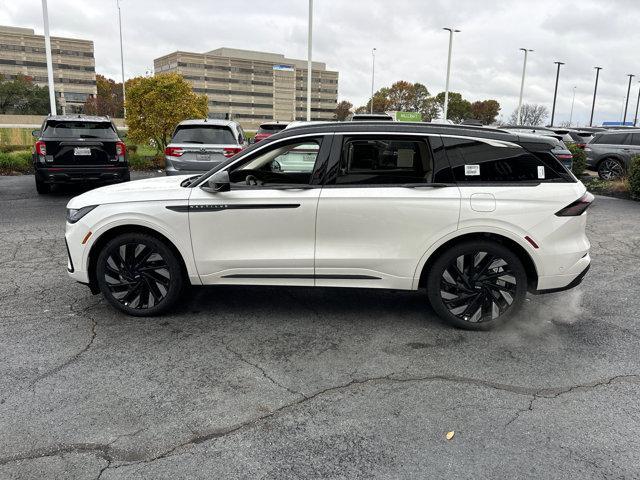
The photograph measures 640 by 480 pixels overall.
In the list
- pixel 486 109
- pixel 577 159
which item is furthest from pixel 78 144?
pixel 486 109

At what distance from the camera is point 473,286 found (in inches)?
169

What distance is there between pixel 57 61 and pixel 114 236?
128398 mm

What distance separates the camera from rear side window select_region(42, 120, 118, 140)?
416 inches

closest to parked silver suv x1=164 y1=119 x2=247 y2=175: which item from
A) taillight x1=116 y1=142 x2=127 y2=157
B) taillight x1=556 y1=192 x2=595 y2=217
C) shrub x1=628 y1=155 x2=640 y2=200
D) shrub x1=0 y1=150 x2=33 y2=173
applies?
taillight x1=116 y1=142 x2=127 y2=157

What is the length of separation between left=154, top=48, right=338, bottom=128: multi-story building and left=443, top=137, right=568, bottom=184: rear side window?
115762 mm

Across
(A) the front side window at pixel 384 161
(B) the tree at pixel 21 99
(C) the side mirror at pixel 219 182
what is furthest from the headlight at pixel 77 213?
(B) the tree at pixel 21 99

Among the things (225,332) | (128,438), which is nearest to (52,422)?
(128,438)

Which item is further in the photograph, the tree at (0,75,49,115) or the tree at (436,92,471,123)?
the tree at (436,92,471,123)

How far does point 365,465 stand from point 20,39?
435 feet

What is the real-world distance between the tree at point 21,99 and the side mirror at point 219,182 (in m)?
88.7

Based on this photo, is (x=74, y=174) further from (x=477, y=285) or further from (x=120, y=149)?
(x=477, y=285)

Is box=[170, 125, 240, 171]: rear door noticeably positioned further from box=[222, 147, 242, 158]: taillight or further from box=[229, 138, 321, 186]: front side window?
box=[229, 138, 321, 186]: front side window

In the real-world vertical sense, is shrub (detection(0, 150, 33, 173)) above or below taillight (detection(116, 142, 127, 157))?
below

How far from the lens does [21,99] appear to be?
7875 centimetres
